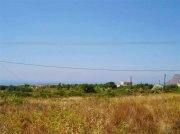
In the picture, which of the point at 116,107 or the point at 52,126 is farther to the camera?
the point at 116,107

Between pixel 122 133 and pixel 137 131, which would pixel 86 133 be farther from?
pixel 137 131

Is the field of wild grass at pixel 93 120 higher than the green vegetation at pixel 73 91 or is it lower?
lower

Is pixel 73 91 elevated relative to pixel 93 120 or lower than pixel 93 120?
elevated

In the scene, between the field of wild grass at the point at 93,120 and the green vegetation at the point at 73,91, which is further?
the green vegetation at the point at 73,91

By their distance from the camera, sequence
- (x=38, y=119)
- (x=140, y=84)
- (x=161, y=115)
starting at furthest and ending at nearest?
(x=140, y=84) → (x=161, y=115) → (x=38, y=119)

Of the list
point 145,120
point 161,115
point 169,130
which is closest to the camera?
point 169,130

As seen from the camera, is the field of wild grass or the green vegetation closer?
the field of wild grass

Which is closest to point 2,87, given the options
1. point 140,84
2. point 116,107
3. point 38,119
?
point 140,84

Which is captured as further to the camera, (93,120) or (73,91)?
(73,91)

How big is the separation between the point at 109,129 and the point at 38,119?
174 cm

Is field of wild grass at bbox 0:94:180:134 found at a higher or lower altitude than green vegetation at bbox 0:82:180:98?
lower

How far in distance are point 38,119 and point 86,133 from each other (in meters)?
1.54

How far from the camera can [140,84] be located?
75.8m

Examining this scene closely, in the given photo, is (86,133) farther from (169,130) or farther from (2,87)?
(2,87)
